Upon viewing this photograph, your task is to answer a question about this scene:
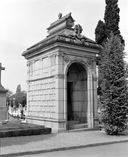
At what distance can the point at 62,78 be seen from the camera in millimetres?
15414

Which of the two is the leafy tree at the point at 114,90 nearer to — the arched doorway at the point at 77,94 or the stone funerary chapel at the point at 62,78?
the stone funerary chapel at the point at 62,78

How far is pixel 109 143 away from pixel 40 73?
771 cm

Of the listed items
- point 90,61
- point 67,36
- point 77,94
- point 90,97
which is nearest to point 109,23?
point 90,61

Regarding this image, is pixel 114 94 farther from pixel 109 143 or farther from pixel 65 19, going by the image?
pixel 65 19

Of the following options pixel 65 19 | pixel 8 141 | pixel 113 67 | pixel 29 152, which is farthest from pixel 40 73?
pixel 29 152

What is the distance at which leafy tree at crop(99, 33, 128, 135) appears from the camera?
1409 cm

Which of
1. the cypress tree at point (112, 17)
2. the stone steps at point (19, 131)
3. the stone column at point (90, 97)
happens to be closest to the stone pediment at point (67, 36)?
the stone column at point (90, 97)

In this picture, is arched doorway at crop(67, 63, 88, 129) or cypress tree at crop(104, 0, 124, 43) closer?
arched doorway at crop(67, 63, 88, 129)

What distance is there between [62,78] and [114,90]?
339 cm

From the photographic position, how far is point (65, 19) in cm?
1708

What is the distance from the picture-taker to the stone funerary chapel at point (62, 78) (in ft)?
50.3

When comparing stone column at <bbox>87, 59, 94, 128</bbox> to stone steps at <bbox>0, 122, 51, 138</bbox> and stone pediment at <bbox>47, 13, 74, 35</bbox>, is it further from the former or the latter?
stone steps at <bbox>0, 122, 51, 138</bbox>

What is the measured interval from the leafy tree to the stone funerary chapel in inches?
88.9

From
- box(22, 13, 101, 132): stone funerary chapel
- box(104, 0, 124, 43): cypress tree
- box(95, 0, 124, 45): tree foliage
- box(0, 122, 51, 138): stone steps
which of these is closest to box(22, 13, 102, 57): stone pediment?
box(22, 13, 101, 132): stone funerary chapel
